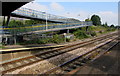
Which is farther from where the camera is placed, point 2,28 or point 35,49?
point 2,28

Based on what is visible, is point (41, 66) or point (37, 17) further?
point (37, 17)

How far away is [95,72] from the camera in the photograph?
5.57m

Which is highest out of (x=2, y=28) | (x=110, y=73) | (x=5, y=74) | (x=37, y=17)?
(x=37, y=17)

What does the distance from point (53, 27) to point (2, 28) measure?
9.67 m

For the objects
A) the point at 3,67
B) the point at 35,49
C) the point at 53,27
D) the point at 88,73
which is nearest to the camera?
the point at 88,73

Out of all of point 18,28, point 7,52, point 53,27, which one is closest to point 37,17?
point 53,27

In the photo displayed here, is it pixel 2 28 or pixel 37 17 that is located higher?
pixel 37 17

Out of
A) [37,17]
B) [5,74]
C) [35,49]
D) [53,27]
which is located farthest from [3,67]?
[37,17]

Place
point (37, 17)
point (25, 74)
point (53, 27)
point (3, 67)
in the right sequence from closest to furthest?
point (25, 74), point (3, 67), point (53, 27), point (37, 17)

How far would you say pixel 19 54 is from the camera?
36.9 feet

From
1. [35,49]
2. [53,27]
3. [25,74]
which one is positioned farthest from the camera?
[53,27]

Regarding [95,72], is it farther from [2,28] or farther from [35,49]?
[2,28]

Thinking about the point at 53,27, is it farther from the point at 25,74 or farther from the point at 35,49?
the point at 25,74

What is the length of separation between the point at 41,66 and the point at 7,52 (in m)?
4.47
